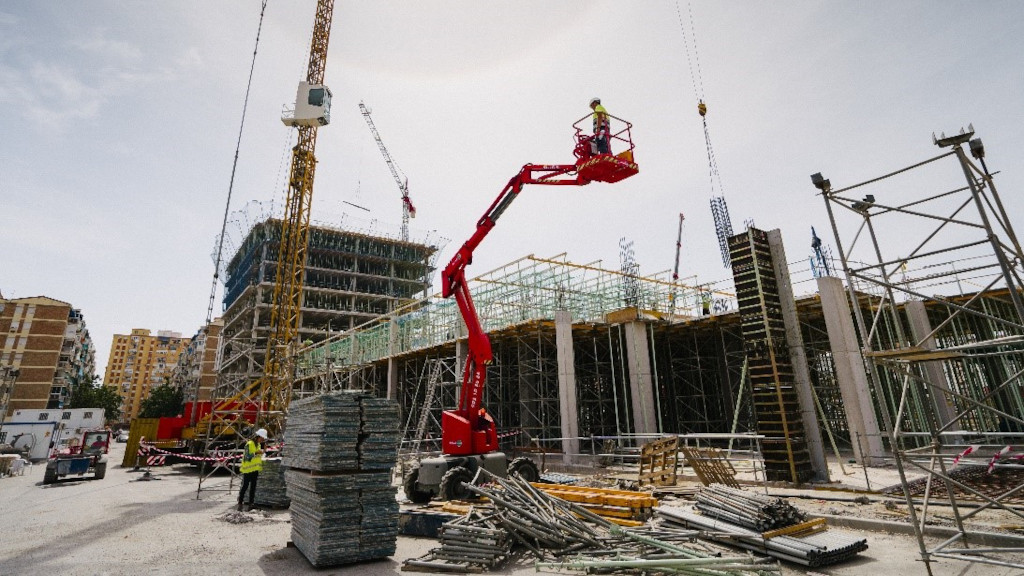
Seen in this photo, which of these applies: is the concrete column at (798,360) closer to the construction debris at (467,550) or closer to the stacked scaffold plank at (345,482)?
the construction debris at (467,550)

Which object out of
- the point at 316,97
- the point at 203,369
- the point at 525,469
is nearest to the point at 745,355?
the point at 525,469

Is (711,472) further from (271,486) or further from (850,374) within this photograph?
(271,486)

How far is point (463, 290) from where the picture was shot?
46.3 feet

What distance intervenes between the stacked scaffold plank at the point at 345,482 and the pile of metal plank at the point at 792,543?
4.92 m

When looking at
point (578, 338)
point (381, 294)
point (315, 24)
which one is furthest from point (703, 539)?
point (381, 294)

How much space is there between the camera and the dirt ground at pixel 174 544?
23.4 ft

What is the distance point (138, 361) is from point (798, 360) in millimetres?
172561

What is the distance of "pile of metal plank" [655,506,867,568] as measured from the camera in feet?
22.1

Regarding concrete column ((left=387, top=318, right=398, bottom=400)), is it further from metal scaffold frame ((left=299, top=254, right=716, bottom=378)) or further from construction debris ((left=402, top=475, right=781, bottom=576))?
construction debris ((left=402, top=475, right=781, bottom=576))

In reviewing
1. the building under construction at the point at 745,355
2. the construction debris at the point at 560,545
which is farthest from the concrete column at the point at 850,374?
the construction debris at the point at 560,545

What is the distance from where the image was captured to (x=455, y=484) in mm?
11586

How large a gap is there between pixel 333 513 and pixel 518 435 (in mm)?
18630

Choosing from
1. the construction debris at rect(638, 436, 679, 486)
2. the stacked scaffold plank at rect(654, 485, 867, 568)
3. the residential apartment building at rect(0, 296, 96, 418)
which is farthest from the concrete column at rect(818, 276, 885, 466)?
the residential apartment building at rect(0, 296, 96, 418)

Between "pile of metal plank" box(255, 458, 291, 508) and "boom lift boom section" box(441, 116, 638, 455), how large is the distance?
4.19 meters
